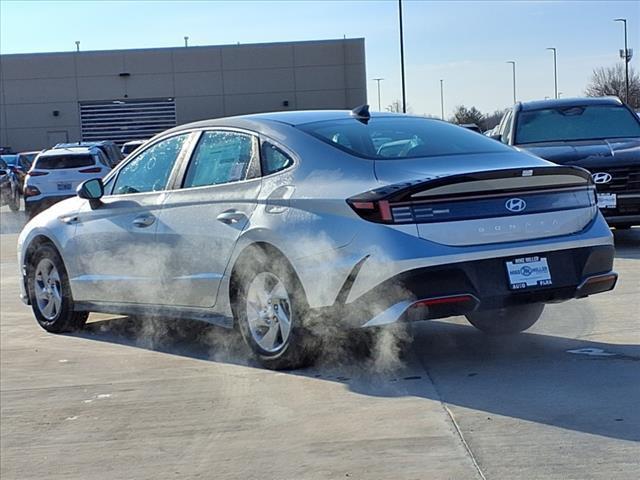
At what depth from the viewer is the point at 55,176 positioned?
2011 centimetres

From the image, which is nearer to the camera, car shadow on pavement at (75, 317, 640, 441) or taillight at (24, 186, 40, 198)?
car shadow on pavement at (75, 317, 640, 441)

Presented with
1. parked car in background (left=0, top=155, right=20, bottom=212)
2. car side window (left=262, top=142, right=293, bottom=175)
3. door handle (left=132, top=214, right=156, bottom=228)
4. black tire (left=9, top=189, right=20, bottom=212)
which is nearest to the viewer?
car side window (left=262, top=142, right=293, bottom=175)

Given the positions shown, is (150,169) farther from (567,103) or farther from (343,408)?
(567,103)

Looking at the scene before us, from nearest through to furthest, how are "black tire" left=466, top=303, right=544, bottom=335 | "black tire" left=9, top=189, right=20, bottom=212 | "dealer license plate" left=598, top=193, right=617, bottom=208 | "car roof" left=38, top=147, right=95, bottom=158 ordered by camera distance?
"black tire" left=466, top=303, right=544, bottom=335 < "dealer license plate" left=598, top=193, right=617, bottom=208 < "car roof" left=38, top=147, right=95, bottom=158 < "black tire" left=9, top=189, right=20, bottom=212

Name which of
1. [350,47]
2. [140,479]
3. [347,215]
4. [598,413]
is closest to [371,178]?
[347,215]

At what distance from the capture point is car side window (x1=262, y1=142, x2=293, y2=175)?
6.05 meters

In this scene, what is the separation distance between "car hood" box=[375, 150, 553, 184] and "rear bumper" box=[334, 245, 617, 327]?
1.76 feet

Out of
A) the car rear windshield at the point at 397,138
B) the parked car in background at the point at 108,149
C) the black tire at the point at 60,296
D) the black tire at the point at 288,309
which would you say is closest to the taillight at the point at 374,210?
the car rear windshield at the point at 397,138

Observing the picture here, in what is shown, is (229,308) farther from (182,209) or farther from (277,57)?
(277,57)

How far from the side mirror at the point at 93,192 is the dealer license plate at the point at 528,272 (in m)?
3.45

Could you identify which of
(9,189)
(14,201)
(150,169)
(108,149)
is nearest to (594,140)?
(150,169)

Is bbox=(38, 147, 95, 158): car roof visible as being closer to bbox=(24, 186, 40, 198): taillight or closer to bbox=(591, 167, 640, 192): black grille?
bbox=(24, 186, 40, 198): taillight

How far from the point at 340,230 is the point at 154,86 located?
47.9 meters

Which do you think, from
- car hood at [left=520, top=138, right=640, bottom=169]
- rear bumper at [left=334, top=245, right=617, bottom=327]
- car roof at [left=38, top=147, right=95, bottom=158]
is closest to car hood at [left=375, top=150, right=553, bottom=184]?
rear bumper at [left=334, top=245, right=617, bottom=327]
